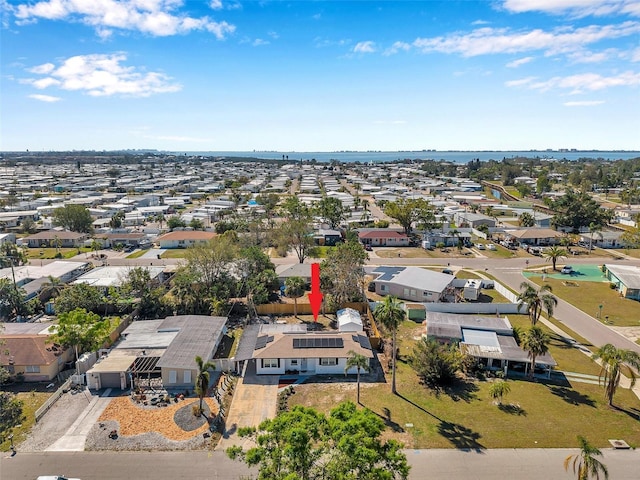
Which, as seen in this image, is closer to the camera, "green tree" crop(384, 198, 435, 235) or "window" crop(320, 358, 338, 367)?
"window" crop(320, 358, 338, 367)

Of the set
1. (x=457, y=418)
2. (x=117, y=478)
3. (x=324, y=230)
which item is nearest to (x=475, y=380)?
(x=457, y=418)

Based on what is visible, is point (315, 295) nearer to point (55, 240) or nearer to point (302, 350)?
point (302, 350)

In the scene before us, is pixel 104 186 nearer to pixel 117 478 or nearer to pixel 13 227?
pixel 13 227

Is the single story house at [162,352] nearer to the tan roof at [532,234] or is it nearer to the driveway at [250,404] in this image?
the driveway at [250,404]

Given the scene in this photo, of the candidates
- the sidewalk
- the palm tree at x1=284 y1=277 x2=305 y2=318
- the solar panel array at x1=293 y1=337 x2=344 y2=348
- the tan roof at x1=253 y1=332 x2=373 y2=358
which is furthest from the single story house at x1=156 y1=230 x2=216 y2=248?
the sidewalk

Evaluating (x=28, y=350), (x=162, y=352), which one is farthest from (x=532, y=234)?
(x=28, y=350)

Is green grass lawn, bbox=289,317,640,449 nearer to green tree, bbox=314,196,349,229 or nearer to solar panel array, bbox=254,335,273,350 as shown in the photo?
solar panel array, bbox=254,335,273,350
